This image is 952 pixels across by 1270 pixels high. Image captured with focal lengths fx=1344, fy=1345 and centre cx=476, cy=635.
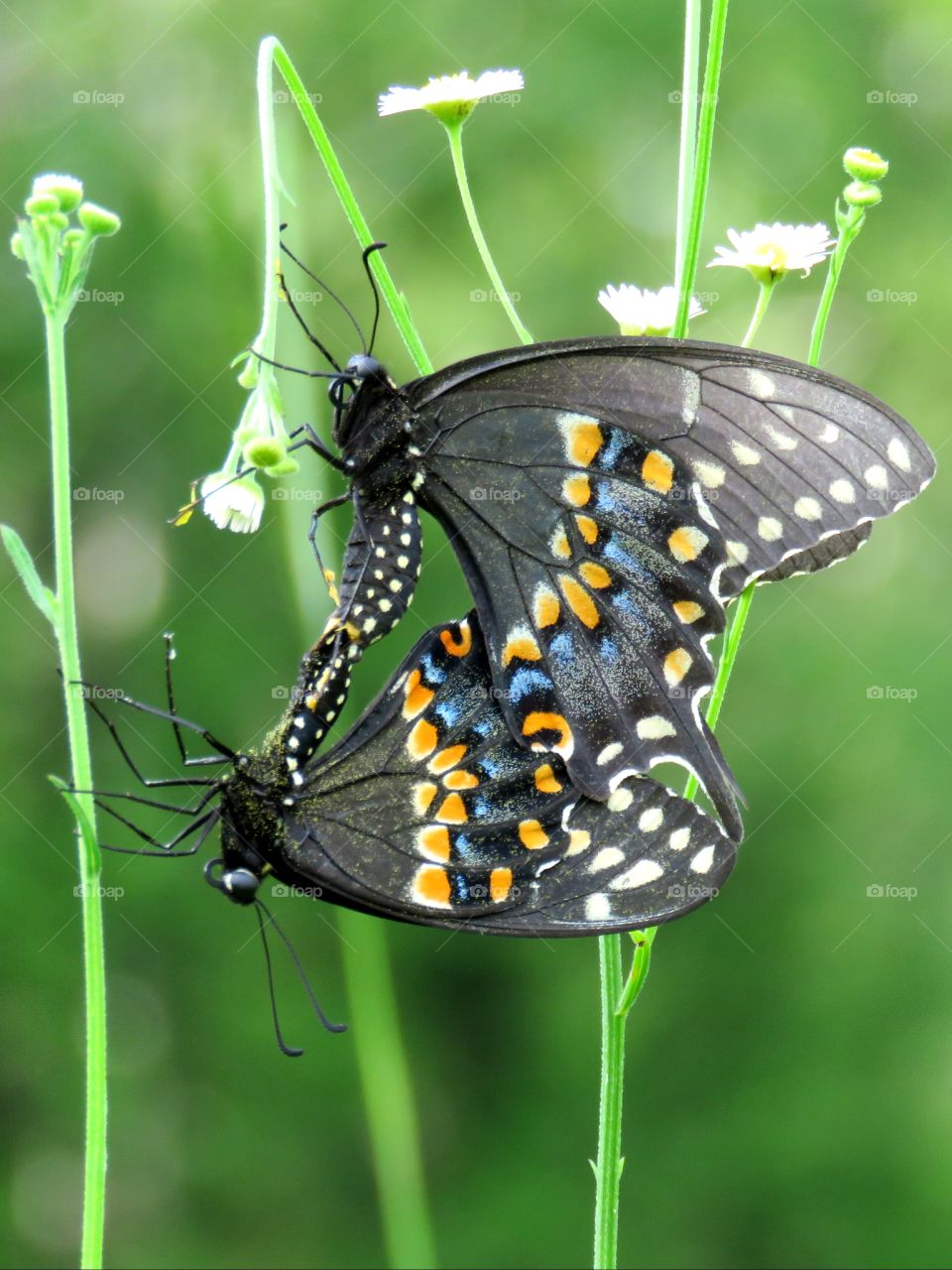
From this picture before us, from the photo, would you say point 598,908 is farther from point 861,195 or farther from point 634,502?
point 861,195

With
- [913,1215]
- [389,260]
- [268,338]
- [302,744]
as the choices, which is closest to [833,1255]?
[913,1215]

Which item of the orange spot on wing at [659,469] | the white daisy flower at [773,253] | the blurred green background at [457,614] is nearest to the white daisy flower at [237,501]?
the orange spot on wing at [659,469]

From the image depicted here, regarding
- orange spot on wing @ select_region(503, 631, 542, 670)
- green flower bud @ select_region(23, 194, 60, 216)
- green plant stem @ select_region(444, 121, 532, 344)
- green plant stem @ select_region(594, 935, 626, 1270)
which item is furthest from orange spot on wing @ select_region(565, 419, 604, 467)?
green flower bud @ select_region(23, 194, 60, 216)

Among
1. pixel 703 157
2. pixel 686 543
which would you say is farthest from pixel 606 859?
pixel 703 157

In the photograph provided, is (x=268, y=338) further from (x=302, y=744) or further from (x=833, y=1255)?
(x=833, y=1255)

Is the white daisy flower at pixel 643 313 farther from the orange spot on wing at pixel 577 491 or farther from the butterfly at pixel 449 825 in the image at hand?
the butterfly at pixel 449 825
